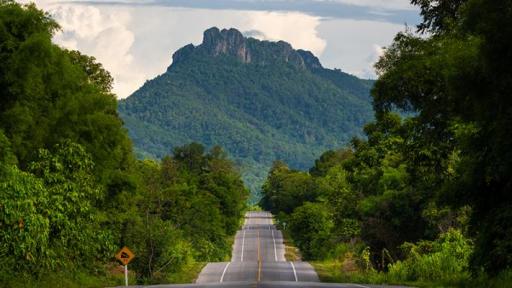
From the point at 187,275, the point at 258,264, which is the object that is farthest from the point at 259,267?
the point at 187,275

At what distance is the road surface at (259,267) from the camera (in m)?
40.2

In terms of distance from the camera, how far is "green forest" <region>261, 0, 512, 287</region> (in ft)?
84.3

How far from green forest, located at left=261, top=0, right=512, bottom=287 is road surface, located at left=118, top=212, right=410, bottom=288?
4.53 m

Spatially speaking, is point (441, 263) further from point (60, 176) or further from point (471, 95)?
point (60, 176)

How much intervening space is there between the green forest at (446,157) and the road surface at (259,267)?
4526 mm

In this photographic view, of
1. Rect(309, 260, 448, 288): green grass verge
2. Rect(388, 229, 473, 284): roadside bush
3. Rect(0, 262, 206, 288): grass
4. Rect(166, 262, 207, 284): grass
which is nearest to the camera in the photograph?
Rect(0, 262, 206, 288): grass

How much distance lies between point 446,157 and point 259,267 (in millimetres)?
35490

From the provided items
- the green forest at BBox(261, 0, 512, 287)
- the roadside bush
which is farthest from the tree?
the roadside bush

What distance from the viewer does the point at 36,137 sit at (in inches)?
1676

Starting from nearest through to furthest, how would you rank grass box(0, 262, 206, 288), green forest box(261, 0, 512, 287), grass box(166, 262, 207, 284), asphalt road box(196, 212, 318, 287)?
1. green forest box(261, 0, 512, 287)
2. grass box(0, 262, 206, 288)
3. grass box(166, 262, 207, 284)
4. asphalt road box(196, 212, 318, 287)

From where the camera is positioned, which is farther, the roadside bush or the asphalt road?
the asphalt road

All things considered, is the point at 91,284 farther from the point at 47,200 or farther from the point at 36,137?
the point at 47,200

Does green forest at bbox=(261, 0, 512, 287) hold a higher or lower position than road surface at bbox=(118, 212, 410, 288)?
higher

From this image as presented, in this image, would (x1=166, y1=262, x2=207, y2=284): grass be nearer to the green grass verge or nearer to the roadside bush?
the green grass verge
